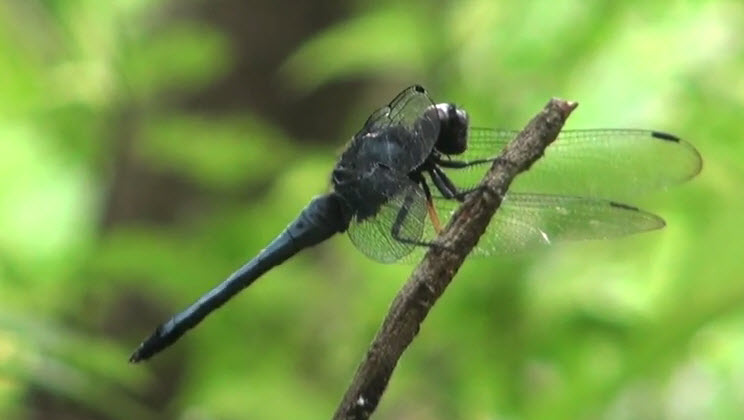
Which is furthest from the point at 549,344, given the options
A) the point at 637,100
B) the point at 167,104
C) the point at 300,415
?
the point at 167,104

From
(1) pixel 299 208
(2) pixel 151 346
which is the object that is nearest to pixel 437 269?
(2) pixel 151 346

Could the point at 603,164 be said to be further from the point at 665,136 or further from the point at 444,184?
the point at 444,184

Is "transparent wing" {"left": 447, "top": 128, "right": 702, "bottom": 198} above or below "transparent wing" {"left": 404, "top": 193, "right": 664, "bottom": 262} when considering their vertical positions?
above

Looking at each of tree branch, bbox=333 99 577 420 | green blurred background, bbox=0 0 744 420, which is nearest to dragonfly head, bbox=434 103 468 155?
green blurred background, bbox=0 0 744 420

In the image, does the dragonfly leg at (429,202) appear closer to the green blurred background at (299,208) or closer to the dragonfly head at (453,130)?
the dragonfly head at (453,130)

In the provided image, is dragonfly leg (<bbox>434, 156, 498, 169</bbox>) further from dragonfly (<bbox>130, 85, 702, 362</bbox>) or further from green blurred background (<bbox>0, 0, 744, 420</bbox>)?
green blurred background (<bbox>0, 0, 744, 420</bbox>)

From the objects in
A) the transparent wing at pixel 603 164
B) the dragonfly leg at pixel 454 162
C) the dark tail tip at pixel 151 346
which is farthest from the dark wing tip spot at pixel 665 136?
the dark tail tip at pixel 151 346

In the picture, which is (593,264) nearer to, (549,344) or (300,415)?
(549,344)
